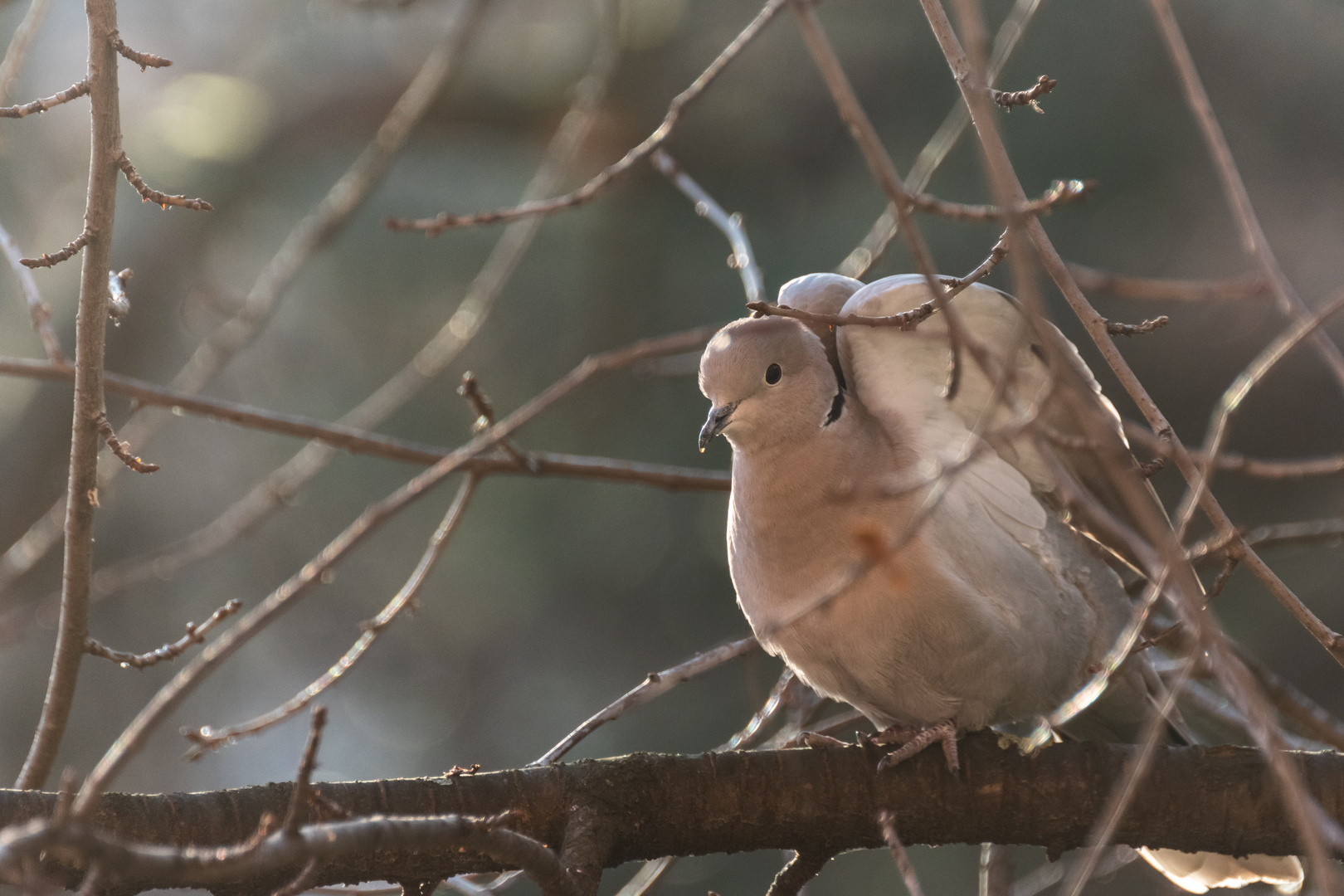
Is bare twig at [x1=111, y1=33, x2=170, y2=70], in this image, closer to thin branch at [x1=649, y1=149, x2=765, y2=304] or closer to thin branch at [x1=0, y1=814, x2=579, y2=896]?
thin branch at [x1=0, y1=814, x2=579, y2=896]

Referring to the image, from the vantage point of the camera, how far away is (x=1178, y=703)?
2.10 metres

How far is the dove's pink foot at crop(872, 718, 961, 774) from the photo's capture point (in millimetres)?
1528

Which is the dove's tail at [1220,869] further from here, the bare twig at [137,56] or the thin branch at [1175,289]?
the bare twig at [137,56]

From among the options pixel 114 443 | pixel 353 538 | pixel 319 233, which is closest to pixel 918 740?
pixel 353 538

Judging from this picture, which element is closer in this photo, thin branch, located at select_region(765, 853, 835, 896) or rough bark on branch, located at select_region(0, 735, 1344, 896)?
rough bark on branch, located at select_region(0, 735, 1344, 896)

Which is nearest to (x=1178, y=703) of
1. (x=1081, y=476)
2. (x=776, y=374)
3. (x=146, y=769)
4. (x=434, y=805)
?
(x=1081, y=476)

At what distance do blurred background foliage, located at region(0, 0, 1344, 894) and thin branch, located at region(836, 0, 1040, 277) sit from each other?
192 centimetres

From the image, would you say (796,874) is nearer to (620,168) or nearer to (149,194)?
(620,168)

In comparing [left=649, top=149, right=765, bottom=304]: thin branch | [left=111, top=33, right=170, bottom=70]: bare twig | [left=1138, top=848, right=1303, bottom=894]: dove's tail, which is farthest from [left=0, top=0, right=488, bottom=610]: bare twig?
[left=1138, top=848, right=1303, bottom=894]: dove's tail

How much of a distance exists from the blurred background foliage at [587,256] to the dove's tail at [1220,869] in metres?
2.16

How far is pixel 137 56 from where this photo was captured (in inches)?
43.2

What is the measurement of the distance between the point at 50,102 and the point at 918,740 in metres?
1.23

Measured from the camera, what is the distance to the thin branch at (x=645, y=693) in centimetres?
145

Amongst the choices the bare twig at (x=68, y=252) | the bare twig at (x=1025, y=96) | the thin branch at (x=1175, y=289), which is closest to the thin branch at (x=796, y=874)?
the thin branch at (x=1175, y=289)
